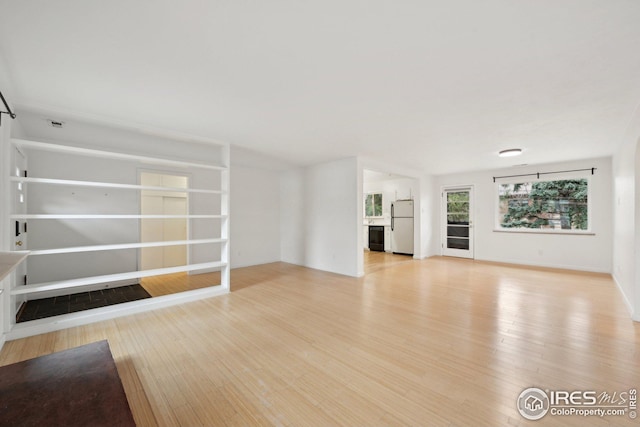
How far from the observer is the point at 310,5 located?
5.02 ft

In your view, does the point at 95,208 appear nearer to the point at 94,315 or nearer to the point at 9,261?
the point at 94,315

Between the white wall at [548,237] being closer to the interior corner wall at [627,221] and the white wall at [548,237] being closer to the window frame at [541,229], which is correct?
the window frame at [541,229]

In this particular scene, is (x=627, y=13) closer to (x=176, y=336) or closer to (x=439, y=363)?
(x=439, y=363)

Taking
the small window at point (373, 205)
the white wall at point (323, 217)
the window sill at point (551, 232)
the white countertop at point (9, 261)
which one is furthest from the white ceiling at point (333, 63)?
the small window at point (373, 205)

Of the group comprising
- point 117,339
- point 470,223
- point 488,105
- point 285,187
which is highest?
→ point 488,105

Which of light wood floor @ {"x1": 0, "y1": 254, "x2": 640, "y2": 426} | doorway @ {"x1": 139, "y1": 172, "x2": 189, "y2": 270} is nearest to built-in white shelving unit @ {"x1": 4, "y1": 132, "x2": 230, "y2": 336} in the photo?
doorway @ {"x1": 139, "y1": 172, "x2": 189, "y2": 270}

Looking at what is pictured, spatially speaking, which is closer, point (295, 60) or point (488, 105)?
point (295, 60)

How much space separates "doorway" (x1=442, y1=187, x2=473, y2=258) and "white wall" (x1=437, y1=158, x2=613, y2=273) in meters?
0.19

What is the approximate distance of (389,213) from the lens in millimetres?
8938

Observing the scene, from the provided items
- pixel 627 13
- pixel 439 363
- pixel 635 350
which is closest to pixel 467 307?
pixel 635 350

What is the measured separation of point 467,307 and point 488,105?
106 inches

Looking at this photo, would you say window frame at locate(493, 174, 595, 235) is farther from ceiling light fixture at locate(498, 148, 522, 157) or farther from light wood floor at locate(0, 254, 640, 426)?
ceiling light fixture at locate(498, 148, 522, 157)

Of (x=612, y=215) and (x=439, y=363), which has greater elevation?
(x=612, y=215)

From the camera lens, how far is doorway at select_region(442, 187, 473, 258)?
7555mm
